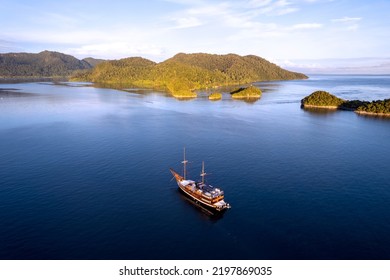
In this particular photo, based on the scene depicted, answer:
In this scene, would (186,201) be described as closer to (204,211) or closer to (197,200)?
(197,200)

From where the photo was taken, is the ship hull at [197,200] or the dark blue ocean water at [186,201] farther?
the ship hull at [197,200]

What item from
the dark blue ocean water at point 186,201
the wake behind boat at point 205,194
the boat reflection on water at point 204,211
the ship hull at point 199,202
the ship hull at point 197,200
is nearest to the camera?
the dark blue ocean water at point 186,201

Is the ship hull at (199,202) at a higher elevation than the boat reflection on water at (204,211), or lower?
higher

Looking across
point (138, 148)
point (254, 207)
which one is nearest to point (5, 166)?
point (138, 148)

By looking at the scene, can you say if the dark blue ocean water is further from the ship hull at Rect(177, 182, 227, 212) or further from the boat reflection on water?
the ship hull at Rect(177, 182, 227, 212)

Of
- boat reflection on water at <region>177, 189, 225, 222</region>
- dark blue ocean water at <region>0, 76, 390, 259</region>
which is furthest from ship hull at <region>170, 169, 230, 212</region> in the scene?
dark blue ocean water at <region>0, 76, 390, 259</region>

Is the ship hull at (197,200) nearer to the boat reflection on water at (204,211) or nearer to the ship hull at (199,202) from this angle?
the ship hull at (199,202)

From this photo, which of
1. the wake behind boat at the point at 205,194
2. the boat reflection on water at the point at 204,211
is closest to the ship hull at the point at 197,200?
the wake behind boat at the point at 205,194

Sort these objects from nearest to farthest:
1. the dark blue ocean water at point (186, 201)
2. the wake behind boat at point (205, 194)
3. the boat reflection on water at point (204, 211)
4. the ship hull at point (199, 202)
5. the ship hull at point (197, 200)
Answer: the dark blue ocean water at point (186, 201) < the boat reflection on water at point (204, 211) < the ship hull at point (197, 200) < the wake behind boat at point (205, 194) < the ship hull at point (199, 202)
